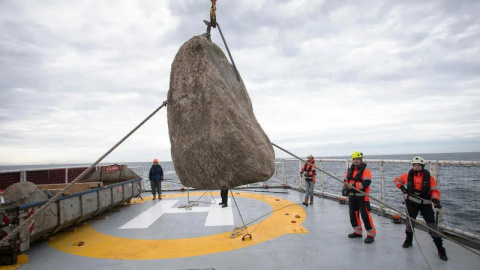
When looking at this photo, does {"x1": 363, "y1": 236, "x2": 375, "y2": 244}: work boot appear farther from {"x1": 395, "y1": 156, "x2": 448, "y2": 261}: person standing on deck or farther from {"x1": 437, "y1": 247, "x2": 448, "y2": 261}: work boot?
{"x1": 437, "y1": 247, "x2": 448, "y2": 261}: work boot

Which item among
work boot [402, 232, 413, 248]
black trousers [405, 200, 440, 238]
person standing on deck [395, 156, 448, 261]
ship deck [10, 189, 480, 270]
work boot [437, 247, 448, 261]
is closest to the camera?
work boot [437, 247, 448, 261]

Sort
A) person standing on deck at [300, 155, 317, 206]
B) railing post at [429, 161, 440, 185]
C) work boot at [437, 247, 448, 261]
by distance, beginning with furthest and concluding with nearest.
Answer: person standing on deck at [300, 155, 317, 206], railing post at [429, 161, 440, 185], work boot at [437, 247, 448, 261]

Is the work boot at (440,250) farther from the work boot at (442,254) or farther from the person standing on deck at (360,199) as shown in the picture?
the person standing on deck at (360,199)

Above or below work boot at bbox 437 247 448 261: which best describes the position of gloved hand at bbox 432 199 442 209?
above

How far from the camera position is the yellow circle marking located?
5.23m

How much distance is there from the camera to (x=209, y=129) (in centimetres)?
251

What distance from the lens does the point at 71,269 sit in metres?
4.64

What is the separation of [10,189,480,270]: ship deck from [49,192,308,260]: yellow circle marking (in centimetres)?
2

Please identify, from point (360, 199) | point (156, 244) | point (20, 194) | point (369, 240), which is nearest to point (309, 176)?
point (360, 199)

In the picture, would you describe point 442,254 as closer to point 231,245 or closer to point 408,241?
point 408,241

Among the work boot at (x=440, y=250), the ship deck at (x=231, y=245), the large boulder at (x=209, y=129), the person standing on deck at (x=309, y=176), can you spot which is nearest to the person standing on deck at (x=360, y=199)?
the ship deck at (x=231, y=245)

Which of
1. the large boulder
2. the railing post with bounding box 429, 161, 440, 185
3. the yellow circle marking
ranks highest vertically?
the large boulder

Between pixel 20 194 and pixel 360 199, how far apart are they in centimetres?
737

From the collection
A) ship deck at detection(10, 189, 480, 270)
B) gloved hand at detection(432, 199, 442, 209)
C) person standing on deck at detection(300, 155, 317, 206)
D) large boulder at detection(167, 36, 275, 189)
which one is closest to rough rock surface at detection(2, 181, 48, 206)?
ship deck at detection(10, 189, 480, 270)
